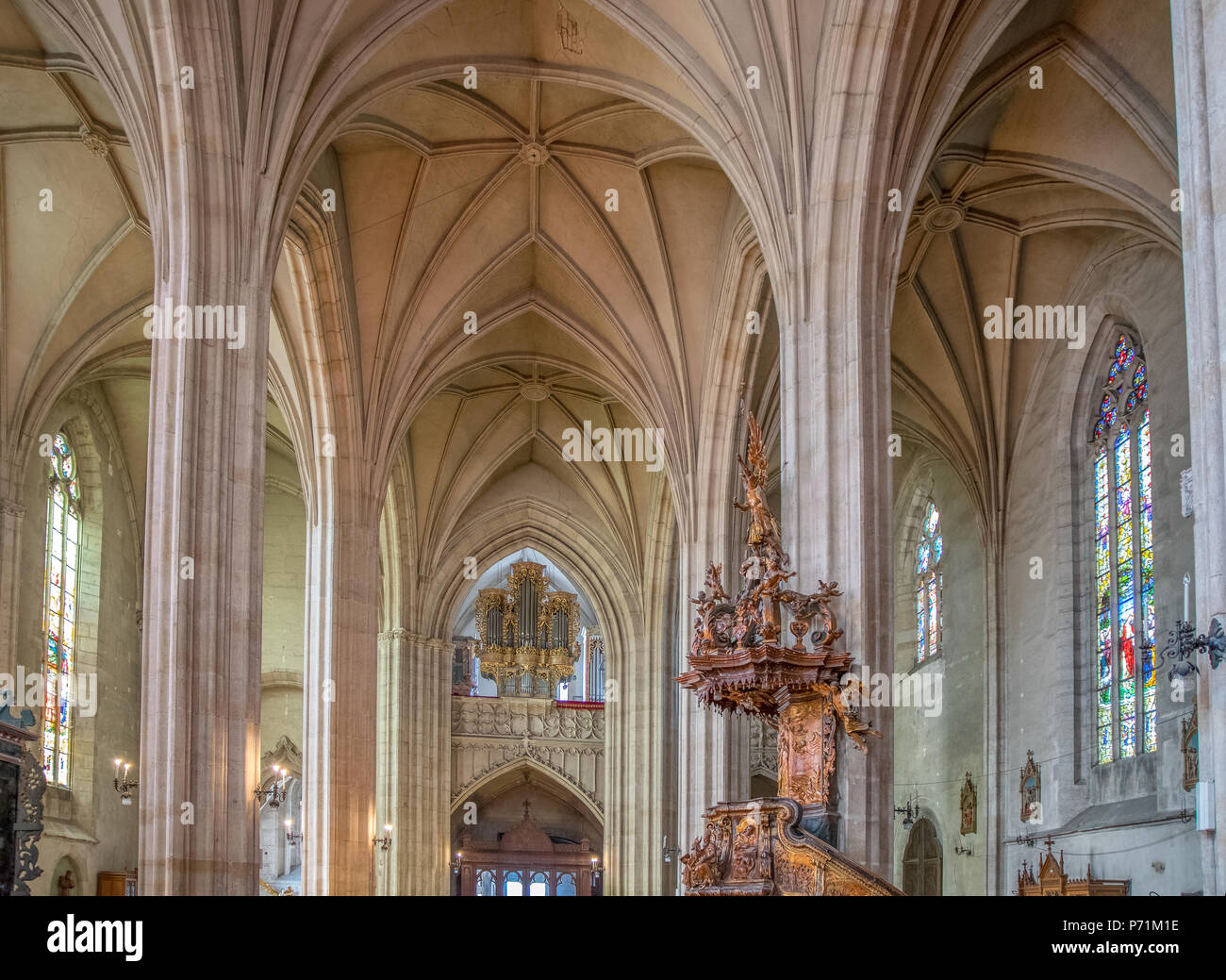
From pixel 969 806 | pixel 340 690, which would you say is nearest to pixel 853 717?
pixel 340 690

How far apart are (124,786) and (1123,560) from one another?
1648cm

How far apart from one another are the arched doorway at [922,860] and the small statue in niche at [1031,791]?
4.15 meters

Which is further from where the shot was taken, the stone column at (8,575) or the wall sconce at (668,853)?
the wall sconce at (668,853)

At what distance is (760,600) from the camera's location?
13.5 metres

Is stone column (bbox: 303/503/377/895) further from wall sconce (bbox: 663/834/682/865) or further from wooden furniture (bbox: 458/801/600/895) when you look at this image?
wooden furniture (bbox: 458/801/600/895)

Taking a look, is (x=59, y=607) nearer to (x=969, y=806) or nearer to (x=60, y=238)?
(x=60, y=238)

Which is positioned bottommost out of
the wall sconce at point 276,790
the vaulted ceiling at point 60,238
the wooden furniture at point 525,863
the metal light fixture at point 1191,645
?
the wooden furniture at point 525,863

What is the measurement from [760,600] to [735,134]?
6249mm

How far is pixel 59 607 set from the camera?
23547 mm

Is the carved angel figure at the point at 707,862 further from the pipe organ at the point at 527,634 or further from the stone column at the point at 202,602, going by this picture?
the pipe organ at the point at 527,634

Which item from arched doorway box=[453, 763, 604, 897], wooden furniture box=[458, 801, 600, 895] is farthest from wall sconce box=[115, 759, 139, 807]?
wooden furniture box=[458, 801, 600, 895]

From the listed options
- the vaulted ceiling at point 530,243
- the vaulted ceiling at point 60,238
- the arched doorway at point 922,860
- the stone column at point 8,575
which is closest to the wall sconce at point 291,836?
the vaulted ceiling at point 530,243

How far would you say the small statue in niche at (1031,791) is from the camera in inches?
833

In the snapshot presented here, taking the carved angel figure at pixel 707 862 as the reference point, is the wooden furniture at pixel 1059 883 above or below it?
below
